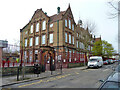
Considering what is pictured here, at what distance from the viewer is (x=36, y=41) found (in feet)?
108

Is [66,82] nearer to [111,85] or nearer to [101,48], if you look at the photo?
[111,85]

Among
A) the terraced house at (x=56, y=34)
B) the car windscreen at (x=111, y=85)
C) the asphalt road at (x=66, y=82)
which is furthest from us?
the terraced house at (x=56, y=34)

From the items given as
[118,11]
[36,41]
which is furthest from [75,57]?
[118,11]

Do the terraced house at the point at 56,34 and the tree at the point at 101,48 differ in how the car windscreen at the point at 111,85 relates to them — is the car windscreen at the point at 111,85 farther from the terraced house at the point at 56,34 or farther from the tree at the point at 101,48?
the tree at the point at 101,48

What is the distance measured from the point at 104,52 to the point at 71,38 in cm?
2453

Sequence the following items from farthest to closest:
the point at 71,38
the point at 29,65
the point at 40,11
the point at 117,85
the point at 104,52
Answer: the point at 104,52 < the point at 40,11 < the point at 71,38 < the point at 29,65 < the point at 117,85

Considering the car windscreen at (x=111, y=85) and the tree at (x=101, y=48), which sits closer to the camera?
the car windscreen at (x=111, y=85)

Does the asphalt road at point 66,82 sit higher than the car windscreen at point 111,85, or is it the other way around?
the car windscreen at point 111,85

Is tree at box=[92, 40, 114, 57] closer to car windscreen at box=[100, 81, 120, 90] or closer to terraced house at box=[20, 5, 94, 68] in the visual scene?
terraced house at box=[20, 5, 94, 68]

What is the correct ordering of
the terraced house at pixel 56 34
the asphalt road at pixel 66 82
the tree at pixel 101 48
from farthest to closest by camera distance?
the tree at pixel 101 48, the terraced house at pixel 56 34, the asphalt road at pixel 66 82

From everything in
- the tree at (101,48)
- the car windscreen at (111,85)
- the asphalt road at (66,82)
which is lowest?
the asphalt road at (66,82)

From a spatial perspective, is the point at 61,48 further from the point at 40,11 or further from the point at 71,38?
the point at 40,11

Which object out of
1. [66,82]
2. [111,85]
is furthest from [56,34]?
[111,85]

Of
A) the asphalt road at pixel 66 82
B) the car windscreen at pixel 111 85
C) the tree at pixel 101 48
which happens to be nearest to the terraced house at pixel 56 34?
the tree at pixel 101 48
